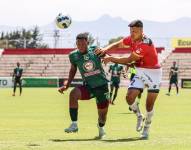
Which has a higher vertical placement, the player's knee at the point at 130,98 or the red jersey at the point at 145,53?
the red jersey at the point at 145,53

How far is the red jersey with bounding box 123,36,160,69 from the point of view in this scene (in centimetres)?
1174

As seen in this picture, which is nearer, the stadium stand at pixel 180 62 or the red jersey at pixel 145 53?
the red jersey at pixel 145 53

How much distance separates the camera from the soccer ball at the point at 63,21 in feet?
67.0

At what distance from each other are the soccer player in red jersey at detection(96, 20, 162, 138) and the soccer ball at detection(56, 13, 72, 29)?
8.22m

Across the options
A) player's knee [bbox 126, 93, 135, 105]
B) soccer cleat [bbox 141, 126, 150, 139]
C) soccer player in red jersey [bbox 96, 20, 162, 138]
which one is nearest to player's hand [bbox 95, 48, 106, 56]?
soccer player in red jersey [bbox 96, 20, 162, 138]

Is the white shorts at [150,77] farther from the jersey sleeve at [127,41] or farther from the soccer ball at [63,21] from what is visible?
the soccer ball at [63,21]

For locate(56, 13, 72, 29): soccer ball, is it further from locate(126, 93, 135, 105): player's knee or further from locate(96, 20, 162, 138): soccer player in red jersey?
locate(126, 93, 135, 105): player's knee

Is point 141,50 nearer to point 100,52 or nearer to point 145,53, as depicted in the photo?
point 145,53

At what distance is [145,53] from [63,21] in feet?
29.6

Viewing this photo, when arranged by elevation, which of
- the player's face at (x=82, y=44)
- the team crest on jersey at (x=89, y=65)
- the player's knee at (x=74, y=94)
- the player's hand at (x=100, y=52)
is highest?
the player's face at (x=82, y=44)

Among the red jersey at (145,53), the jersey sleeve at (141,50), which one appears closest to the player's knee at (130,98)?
the red jersey at (145,53)

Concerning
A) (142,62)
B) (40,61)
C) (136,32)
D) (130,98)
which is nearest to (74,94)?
(130,98)

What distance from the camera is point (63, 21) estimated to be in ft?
67.3

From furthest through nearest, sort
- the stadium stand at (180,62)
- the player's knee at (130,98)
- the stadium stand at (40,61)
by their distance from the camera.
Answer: the stadium stand at (40,61) → the stadium stand at (180,62) → the player's knee at (130,98)
